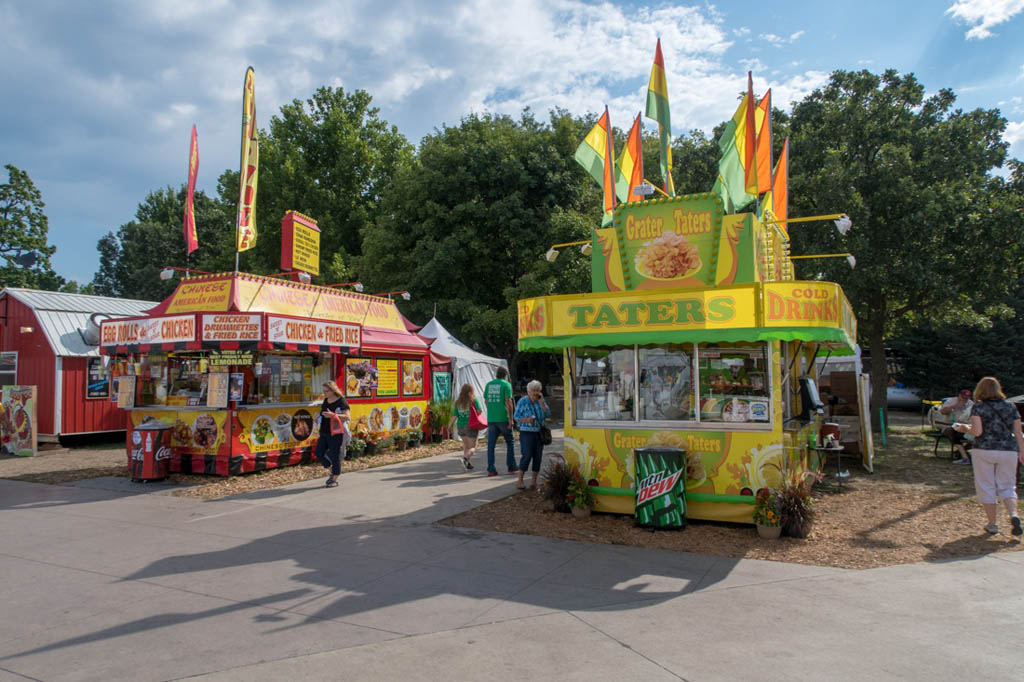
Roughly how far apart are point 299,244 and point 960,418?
14.5 m

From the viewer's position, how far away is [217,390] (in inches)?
440

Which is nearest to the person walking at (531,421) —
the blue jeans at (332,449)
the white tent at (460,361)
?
the blue jeans at (332,449)

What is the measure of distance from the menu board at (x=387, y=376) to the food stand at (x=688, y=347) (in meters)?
7.29

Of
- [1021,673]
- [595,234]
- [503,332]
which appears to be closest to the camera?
[1021,673]

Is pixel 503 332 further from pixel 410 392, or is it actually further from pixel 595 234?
pixel 595 234

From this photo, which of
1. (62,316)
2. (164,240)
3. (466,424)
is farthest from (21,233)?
(466,424)

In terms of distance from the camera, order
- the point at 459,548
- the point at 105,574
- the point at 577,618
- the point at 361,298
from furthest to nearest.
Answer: the point at 361,298 < the point at 459,548 < the point at 105,574 < the point at 577,618

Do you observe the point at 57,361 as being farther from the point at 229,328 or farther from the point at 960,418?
the point at 960,418

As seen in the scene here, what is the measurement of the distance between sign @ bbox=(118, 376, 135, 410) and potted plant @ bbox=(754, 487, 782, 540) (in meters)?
11.1

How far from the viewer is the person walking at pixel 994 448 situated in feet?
23.2

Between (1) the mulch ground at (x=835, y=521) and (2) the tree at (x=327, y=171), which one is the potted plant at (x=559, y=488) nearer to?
(1) the mulch ground at (x=835, y=521)

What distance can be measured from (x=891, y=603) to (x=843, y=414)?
9810 millimetres

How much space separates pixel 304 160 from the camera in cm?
3120

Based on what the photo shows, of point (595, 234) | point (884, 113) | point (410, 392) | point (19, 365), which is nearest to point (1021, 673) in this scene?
point (595, 234)
